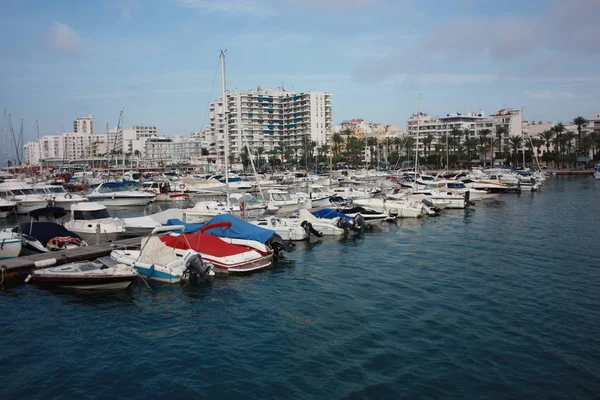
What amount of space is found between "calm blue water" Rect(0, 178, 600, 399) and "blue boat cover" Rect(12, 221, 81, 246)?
23.9 ft

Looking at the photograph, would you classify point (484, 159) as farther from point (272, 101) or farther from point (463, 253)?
point (463, 253)

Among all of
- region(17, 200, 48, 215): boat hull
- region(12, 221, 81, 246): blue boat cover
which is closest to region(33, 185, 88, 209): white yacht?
region(17, 200, 48, 215): boat hull

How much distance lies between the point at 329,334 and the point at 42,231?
69.7ft

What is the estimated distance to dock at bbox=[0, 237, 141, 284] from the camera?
79.9 ft

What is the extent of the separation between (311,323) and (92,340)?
26.1ft

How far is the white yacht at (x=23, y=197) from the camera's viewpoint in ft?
179

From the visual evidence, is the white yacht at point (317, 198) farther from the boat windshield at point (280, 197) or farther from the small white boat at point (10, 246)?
the small white boat at point (10, 246)

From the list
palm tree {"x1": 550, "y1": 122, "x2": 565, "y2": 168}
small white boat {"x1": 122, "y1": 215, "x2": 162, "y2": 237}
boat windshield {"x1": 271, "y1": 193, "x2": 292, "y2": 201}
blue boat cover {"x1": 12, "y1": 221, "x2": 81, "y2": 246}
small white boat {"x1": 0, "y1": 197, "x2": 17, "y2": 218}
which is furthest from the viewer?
palm tree {"x1": 550, "y1": 122, "x2": 565, "y2": 168}

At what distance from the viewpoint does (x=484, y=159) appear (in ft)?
464

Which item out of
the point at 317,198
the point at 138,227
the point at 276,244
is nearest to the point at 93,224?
the point at 138,227

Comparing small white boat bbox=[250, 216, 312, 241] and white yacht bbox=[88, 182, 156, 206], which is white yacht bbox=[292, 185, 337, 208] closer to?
small white boat bbox=[250, 216, 312, 241]

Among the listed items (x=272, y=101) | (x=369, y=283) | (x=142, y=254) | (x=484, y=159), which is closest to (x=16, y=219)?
(x=142, y=254)

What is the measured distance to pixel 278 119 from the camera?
19512 centimetres

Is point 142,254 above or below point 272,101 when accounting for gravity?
below
